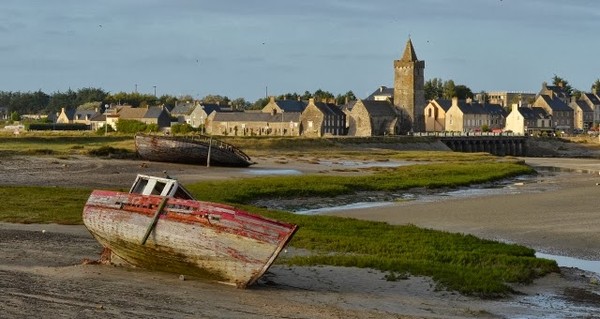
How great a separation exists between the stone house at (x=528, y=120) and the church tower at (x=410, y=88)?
26493 millimetres

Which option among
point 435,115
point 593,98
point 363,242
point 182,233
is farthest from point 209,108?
point 182,233

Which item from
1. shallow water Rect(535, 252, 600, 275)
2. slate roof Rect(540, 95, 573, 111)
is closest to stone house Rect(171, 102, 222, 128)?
slate roof Rect(540, 95, 573, 111)

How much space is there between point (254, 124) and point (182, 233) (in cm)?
11395

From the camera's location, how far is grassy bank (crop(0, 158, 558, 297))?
69.7ft

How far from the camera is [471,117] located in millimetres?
158750

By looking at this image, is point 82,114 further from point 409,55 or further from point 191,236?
point 191,236

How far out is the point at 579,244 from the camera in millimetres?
28594

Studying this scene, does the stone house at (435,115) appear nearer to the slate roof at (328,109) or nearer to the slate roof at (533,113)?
the slate roof at (533,113)

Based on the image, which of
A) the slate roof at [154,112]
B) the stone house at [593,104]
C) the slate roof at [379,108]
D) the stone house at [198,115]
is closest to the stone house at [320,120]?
the slate roof at [379,108]

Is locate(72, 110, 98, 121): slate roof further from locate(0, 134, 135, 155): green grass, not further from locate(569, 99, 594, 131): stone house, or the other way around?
locate(569, 99, 594, 131): stone house

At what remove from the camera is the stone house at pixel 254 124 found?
420 ft

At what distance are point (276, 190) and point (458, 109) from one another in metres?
117

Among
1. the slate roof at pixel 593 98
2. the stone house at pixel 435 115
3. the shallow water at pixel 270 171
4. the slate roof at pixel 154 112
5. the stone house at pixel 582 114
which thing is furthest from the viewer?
the slate roof at pixel 593 98

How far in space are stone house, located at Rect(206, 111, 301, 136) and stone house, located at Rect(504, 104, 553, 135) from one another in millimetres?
44647
